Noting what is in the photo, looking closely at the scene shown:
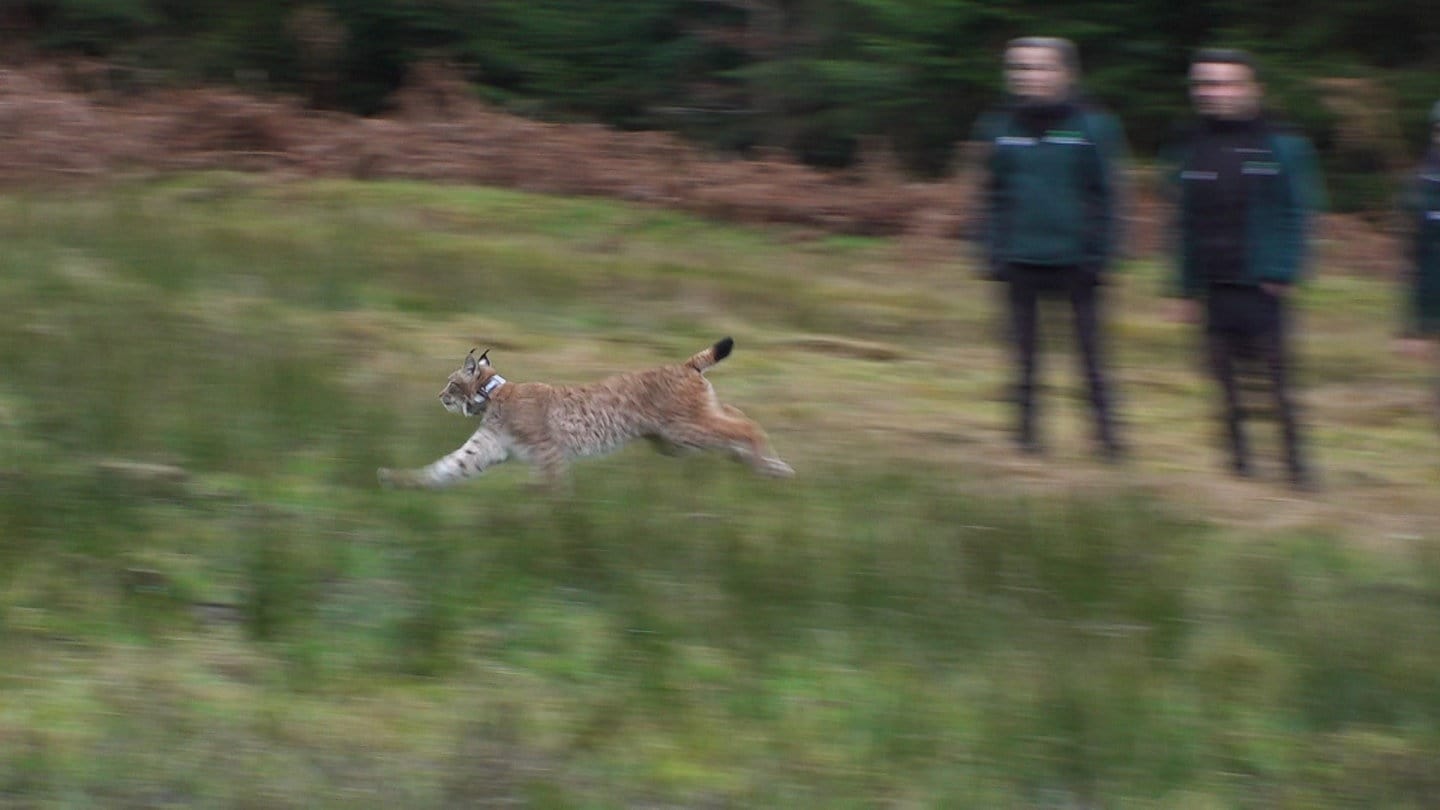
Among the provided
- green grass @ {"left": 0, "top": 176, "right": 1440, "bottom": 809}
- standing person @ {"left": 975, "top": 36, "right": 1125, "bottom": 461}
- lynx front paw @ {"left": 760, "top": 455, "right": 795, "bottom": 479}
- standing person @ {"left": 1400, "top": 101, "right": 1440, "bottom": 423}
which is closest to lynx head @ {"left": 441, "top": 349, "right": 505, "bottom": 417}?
green grass @ {"left": 0, "top": 176, "right": 1440, "bottom": 809}

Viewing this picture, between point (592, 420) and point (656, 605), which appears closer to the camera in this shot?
point (656, 605)

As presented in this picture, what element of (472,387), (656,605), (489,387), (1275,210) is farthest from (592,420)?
(1275,210)

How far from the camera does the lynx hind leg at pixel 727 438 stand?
26.2 feet

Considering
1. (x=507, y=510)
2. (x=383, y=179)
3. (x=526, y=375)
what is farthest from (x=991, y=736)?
(x=383, y=179)

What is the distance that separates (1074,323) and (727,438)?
1.75 meters

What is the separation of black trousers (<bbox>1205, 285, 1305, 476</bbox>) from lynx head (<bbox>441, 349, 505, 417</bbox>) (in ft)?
10.5

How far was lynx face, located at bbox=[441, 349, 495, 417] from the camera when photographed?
8.05 metres

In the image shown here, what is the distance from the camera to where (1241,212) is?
8.01m

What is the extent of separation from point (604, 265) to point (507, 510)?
21.9 feet

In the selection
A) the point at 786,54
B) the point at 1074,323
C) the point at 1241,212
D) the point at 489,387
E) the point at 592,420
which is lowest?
the point at 592,420

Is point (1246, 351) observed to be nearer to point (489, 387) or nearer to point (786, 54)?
point (489, 387)

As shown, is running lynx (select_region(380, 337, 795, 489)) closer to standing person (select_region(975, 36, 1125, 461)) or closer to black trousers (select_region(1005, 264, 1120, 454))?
black trousers (select_region(1005, 264, 1120, 454))

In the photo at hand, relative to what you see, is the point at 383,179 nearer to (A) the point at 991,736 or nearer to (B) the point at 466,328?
(B) the point at 466,328

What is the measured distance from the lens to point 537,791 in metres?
5.00
